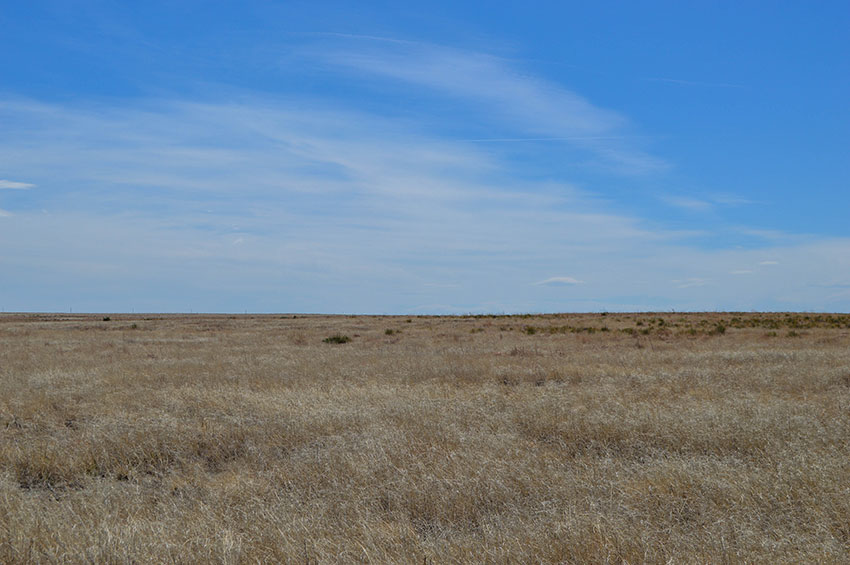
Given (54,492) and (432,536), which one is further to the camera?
(54,492)

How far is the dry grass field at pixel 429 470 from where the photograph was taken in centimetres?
440

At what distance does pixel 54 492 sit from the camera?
248 inches

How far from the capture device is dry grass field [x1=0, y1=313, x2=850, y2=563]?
4.40 metres

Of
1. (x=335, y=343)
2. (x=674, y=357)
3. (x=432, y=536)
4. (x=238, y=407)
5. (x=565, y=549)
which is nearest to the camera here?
(x=565, y=549)

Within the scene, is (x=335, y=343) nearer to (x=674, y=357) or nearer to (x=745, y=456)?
(x=674, y=357)

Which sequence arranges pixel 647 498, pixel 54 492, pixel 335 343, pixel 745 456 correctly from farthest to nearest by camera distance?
pixel 335 343 → pixel 745 456 → pixel 54 492 → pixel 647 498

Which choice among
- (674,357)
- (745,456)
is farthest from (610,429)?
(674,357)

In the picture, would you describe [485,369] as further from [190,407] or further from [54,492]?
[54,492]

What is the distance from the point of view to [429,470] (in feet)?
21.1

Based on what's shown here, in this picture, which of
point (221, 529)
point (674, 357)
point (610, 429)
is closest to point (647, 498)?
point (610, 429)

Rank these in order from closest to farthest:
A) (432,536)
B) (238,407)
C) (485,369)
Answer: (432,536) < (238,407) < (485,369)

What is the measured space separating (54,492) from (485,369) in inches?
427

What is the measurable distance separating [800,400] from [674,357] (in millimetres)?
7674

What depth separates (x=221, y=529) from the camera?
473 cm
